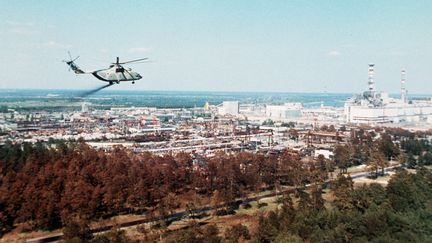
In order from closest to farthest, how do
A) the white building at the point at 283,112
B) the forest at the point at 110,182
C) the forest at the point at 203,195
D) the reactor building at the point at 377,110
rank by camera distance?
the forest at the point at 203,195 → the forest at the point at 110,182 → the reactor building at the point at 377,110 → the white building at the point at 283,112

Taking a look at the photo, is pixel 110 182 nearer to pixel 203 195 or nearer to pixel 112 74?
pixel 203 195

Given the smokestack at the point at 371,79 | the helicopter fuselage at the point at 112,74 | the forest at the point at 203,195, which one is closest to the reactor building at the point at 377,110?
the smokestack at the point at 371,79

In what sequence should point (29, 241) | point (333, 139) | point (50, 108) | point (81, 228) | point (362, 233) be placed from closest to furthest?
point (362, 233)
point (81, 228)
point (29, 241)
point (333, 139)
point (50, 108)

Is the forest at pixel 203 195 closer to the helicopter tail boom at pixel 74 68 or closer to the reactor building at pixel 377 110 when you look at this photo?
the helicopter tail boom at pixel 74 68

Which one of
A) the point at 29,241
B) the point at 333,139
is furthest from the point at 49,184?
the point at 333,139

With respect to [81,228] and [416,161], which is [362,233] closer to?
[81,228]

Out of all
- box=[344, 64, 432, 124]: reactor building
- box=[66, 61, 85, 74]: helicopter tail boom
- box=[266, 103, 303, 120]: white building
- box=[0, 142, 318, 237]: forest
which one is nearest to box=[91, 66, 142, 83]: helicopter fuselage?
box=[66, 61, 85, 74]: helicopter tail boom

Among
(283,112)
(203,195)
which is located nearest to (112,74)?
(203,195)

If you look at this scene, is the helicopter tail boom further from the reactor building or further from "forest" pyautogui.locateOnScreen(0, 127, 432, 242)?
the reactor building
